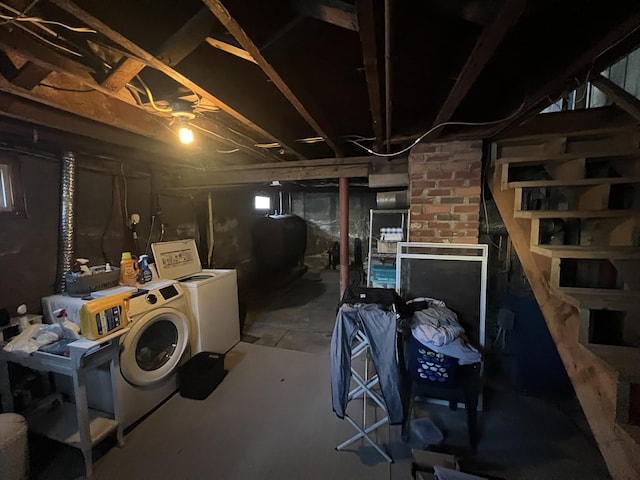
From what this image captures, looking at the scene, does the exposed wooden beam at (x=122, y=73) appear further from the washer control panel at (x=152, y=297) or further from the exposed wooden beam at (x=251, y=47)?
the washer control panel at (x=152, y=297)

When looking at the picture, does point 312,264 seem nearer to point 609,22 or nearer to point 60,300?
point 60,300

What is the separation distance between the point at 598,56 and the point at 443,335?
1.50 m

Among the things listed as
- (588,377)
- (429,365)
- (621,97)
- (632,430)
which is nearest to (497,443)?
(429,365)

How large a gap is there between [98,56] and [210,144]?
4.67 ft

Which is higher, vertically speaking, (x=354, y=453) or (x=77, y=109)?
(x=77, y=109)

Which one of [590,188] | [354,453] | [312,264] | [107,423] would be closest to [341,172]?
[590,188]

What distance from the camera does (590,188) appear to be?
1.72 m

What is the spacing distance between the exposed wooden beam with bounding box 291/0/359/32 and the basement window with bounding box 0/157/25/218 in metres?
2.41

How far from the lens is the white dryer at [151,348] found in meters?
1.88

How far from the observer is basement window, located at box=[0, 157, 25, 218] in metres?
2.00

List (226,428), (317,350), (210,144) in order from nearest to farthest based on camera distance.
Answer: (226,428)
(210,144)
(317,350)

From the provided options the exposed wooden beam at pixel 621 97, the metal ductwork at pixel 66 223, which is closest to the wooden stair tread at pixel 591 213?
the exposed wooden beam at pixel 621 97

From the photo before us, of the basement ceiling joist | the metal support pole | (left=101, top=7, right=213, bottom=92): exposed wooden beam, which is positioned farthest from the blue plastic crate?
(left=101, top=7, right=213, bottom=92): exposed wooden beam

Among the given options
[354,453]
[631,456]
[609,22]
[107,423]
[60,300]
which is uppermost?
[609,22]
